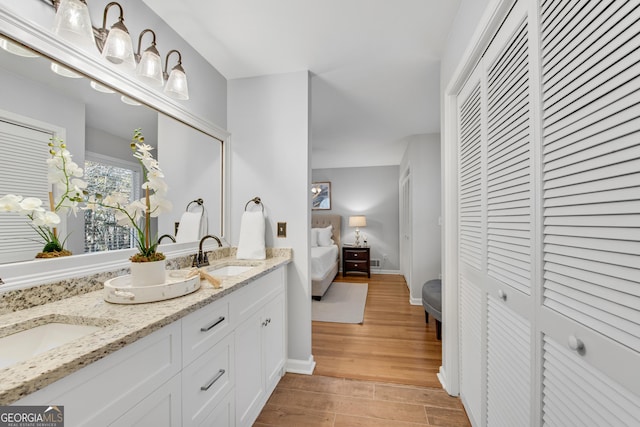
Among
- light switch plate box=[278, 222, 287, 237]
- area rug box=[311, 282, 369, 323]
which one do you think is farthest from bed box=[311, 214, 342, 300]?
light switch plate box=[278, 222, 287, 237]

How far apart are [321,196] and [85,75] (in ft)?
17.8

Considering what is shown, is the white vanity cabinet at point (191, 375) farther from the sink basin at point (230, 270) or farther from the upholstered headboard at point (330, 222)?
the upholstered headboard at point (330, 222)

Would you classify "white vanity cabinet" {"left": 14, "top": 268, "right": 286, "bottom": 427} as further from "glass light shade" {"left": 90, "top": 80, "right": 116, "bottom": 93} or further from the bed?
the bed

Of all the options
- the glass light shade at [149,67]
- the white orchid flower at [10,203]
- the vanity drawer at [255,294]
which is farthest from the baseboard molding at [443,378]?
the glass light shade at [149,67]

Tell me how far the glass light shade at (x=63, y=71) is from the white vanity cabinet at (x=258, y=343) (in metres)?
1.27

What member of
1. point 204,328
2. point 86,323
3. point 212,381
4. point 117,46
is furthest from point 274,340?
point 117,46

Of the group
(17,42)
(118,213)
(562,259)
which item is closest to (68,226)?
(118,213)

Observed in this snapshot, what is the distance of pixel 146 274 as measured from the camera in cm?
113

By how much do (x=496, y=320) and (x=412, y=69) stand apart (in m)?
1.95

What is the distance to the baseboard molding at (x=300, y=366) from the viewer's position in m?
2.17

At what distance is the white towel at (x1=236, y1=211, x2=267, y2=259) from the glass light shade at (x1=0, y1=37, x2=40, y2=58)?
1.41 metres

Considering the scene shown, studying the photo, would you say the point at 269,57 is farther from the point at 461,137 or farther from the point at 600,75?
the point at 600,75

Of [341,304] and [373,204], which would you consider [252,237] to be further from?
[373,204]

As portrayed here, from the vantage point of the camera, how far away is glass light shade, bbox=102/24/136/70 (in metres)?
1.19
